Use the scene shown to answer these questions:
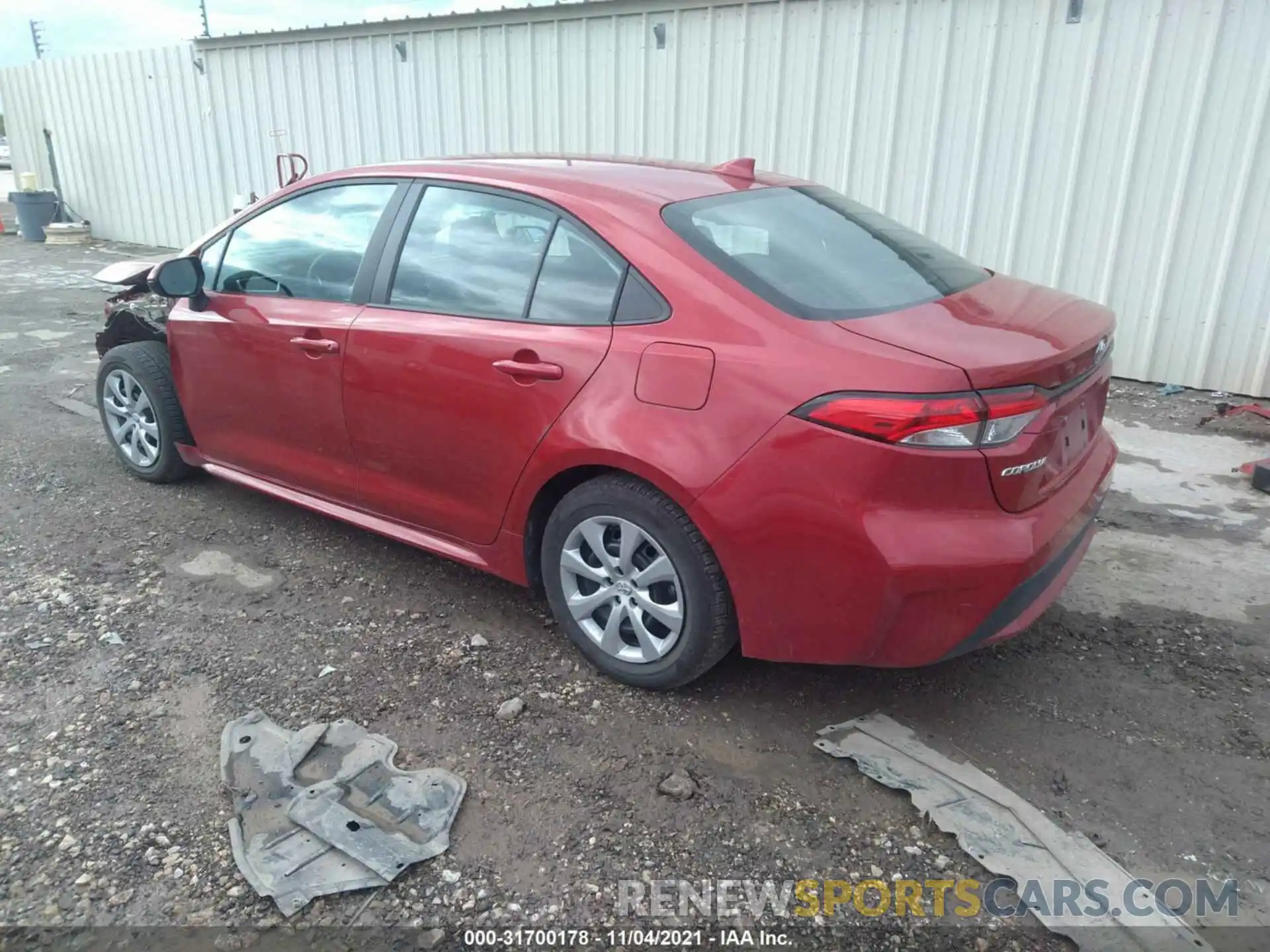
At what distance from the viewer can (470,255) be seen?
10.7 feet

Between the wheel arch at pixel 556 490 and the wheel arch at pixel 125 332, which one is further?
the wheel arch at pixel 125 332

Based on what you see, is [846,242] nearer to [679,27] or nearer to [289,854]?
[289,854]

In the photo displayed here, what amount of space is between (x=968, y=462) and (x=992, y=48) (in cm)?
521

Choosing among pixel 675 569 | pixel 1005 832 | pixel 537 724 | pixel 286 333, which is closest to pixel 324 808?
pixel 537 724

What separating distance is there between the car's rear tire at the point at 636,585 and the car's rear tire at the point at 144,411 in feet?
7.84

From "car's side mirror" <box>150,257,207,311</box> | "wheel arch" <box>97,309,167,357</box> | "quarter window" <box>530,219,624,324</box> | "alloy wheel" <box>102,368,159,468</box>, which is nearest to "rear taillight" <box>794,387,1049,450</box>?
"quarter window" <box>530,219,624,324</box>

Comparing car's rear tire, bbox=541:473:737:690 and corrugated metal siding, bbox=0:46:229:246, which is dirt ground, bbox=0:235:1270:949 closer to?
car's rear tire, bbox=541:473:737:690

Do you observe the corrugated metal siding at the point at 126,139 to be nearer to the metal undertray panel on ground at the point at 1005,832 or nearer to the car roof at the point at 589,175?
the car roof at the point at 589,175

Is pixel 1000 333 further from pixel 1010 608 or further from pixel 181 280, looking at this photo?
pixel 181 280

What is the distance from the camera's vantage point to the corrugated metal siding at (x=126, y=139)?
12.5m

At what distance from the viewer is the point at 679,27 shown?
299 inches

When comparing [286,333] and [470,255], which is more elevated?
[470,255]

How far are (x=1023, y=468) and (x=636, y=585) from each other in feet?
3.88

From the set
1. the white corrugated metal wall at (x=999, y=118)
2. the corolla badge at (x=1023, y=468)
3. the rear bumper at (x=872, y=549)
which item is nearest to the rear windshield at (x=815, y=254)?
the rear bumper at (x=872, y=549)
